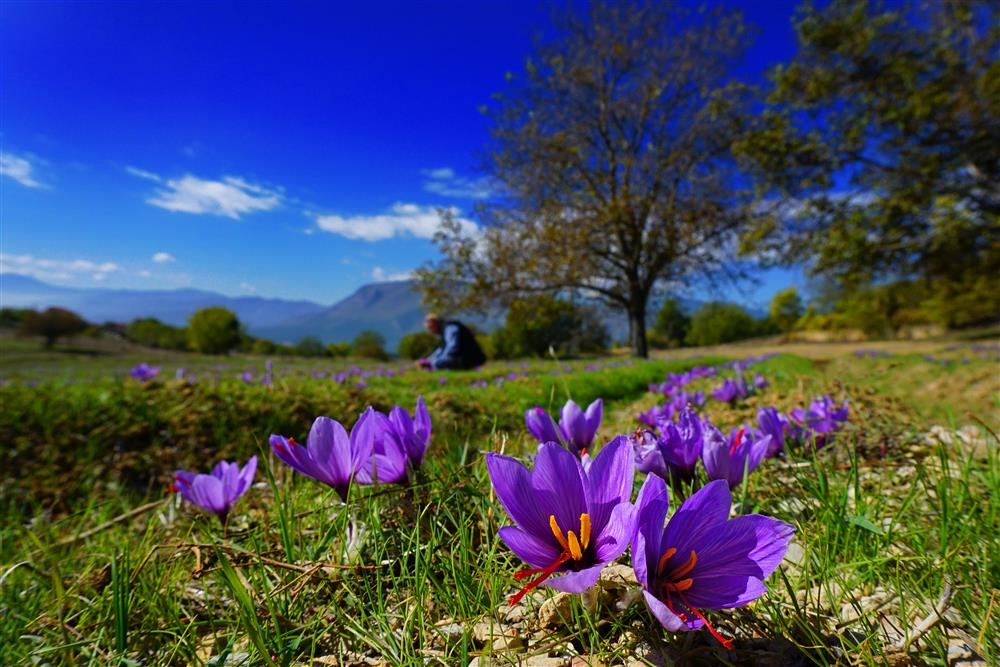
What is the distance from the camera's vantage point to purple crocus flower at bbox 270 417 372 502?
0.93 m

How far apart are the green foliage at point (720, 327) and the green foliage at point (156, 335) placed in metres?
55.0

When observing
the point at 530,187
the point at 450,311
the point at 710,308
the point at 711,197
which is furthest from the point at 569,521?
the point at 710,308

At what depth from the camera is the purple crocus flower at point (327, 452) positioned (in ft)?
3.07

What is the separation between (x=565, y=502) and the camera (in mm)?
750

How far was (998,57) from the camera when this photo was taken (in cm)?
1354

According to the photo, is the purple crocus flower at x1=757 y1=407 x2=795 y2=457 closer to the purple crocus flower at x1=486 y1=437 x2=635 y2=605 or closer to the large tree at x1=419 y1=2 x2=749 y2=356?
the purple crocus flower at x1=486 y1=437 x2=635 y2=605

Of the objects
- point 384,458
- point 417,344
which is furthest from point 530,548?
point 417,344

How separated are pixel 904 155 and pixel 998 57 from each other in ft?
10.2

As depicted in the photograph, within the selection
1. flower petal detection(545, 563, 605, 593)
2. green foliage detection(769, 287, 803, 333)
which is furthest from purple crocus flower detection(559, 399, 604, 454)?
green foliage detection(769, 287, 803, 333)

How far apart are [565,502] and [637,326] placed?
678 inches

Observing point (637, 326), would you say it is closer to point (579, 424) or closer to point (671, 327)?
point (579, 424)

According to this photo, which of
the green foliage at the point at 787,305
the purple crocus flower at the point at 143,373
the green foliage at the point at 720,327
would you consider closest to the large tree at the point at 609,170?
the purple crocus flower at the point at 143,373

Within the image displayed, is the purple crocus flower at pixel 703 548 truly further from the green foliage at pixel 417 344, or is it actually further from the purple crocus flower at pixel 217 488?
the green foliage at pixel 417 344

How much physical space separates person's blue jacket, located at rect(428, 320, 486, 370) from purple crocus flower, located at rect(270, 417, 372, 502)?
8882mm
